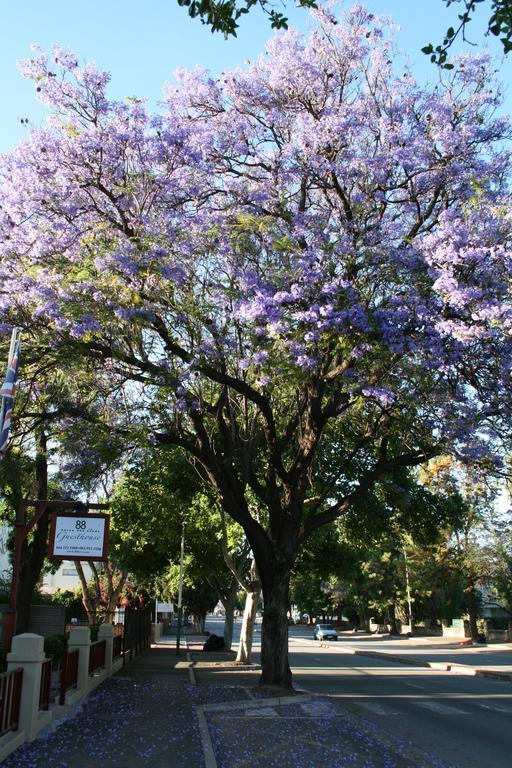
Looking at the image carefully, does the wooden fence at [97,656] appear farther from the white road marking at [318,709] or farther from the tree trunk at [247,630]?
the tree trunk at [247,630]

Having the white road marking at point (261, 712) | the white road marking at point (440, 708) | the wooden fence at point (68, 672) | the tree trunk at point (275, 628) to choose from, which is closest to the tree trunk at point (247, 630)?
the tree trunk at point (275, 628)

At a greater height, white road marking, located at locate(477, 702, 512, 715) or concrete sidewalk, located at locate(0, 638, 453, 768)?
concrete sidewalk, located at locate(0, 638, 453, 768)

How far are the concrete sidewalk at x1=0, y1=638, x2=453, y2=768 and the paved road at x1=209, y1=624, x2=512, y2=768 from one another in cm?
62

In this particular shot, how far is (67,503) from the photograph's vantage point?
15.0 meters

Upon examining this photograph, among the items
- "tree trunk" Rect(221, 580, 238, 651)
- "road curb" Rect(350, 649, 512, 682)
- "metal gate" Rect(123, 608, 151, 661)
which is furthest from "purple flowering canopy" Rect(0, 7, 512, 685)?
"tree trunk" Rect(221, 580, 238, 651)

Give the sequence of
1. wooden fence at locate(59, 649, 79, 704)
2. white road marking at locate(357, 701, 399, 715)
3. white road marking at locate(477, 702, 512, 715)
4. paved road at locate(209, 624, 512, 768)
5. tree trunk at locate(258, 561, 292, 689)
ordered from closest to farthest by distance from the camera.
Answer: paved road at locate(209, 624, 512, 768) → wooden fence at locate(59, 649, 79, 704) → white road marking at locate(357, 701, 399, 715) → white road marking at locate(477, 702, 512, 715) → tree trunk at locate(258, 561, 292, 689)

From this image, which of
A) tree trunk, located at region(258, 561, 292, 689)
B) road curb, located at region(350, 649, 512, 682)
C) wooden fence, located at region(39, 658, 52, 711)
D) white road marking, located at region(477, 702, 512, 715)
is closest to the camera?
wooden fence, located at region(39, 658, 52, 711)

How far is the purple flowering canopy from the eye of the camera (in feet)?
36.5

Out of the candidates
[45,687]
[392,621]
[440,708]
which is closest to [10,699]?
[45,687]

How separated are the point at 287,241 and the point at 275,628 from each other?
8767 mm

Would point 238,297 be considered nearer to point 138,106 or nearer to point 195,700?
point 138,106

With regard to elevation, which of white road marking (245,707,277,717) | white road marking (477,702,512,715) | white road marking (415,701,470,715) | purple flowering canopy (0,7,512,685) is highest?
purple flowering canopy (0,7,512,685)

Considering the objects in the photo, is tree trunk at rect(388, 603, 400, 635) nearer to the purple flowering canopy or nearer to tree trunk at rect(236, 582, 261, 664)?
tree trunk at rect(236, 582, 261, 664)

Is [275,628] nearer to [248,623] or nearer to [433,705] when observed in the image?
[433,705]
